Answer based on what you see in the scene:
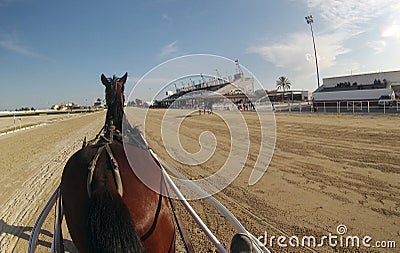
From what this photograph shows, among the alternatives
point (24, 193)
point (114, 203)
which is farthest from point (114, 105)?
point (24, 193)

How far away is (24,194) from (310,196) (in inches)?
255

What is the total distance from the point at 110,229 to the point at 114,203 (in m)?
0.16

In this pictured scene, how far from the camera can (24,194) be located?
653 centimetres

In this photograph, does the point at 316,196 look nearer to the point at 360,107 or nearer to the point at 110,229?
the point at 110,229

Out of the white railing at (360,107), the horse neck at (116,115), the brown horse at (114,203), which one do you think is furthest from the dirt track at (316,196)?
the white railing at (360,107)

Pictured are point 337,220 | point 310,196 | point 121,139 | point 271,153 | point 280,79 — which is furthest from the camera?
point 280,79

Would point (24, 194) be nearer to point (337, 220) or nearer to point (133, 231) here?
point (133, 231)

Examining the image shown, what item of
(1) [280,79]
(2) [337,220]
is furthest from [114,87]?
(1) [280,79]

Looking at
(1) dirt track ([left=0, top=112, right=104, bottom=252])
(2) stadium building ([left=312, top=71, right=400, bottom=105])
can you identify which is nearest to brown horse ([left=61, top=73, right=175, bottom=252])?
(1) dirt track ([left=0, top=112, right=104, bottom=252])

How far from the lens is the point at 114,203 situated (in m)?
1.78

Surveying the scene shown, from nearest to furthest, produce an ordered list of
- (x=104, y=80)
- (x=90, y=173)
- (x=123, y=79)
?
(x=90, y=173) → (x=104, y=80) → (x=123, y=79)

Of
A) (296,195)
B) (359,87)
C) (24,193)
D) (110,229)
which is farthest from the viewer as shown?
(359,87)

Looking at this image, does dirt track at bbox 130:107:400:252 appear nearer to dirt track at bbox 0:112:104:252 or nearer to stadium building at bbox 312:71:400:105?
dirt track at bbox 0:112:104:252

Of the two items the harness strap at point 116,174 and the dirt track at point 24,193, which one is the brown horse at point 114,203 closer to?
the harness strap at point 116,174
